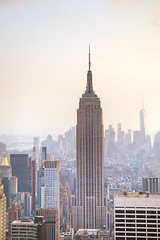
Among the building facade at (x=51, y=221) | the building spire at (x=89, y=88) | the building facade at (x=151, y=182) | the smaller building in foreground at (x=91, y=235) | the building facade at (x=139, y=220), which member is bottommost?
the smaller building in foreground at (x=91, y=235)

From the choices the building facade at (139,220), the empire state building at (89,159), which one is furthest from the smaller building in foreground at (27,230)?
the empire state building at (89,159)

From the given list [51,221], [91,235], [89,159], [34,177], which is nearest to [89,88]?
[89,159]

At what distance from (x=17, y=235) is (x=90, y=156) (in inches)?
214

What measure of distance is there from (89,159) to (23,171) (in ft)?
8.05

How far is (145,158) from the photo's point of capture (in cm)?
892

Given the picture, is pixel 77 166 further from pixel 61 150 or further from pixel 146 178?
pixel 146 178

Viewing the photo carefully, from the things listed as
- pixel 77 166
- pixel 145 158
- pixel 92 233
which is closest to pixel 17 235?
pixel 92 233

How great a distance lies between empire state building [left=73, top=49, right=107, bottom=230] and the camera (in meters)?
11.2

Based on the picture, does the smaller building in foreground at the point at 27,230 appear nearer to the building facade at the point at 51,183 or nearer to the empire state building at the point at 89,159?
the building facade at the point at 51,183

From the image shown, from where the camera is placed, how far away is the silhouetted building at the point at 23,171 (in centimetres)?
899

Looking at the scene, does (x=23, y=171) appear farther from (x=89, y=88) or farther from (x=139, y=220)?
(x=139, y=220)

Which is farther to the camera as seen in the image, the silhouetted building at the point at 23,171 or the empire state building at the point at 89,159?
the empire state building at the point at 89,159

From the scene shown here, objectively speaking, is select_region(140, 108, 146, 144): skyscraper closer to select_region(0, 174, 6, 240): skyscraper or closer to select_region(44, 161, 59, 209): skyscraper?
select_region(44, 161, 59, 209): skyscraper

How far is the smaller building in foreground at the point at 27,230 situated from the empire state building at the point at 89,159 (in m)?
4.27
